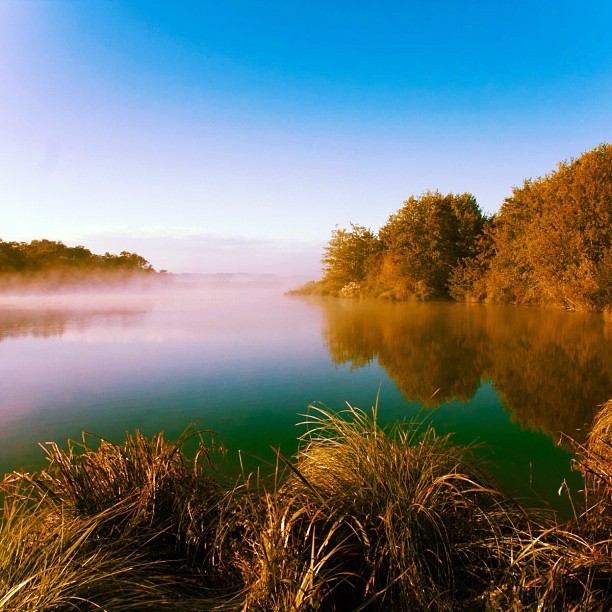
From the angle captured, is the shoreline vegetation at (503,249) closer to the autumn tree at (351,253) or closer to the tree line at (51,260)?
the autumn tree at (351,253)

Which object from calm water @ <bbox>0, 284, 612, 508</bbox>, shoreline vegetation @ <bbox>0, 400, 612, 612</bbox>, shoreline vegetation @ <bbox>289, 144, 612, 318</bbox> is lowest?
calm water @ <bbox>0, 284, 612, 508</bbox>

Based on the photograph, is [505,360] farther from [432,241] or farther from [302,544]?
[432,241]

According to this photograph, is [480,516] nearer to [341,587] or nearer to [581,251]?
[341,587]

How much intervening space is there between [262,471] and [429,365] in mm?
6389

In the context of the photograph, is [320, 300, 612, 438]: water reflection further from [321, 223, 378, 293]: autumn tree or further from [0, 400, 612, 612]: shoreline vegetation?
[321, 223, 378, 293]: autumn tree

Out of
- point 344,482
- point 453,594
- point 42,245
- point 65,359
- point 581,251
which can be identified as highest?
point 42,245

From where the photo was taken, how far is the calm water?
5.18 meters

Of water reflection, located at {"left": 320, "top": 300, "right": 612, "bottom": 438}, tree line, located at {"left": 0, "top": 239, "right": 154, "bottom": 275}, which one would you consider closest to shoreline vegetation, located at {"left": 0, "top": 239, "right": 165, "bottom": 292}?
tree line, located at {"left": 0, "top": 239, "right": 154, "bottom": 275}

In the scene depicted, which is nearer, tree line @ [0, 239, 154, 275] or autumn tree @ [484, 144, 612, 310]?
autumn tree @ [484, 144, 612, 310]

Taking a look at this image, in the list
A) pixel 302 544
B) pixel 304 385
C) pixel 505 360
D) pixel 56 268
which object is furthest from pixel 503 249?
Answer: pixel 56 268

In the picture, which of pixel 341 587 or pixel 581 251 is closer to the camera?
pixel 341 587

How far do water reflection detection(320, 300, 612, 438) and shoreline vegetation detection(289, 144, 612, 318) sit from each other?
351cm

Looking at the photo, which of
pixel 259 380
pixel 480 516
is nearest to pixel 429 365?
pixel 259 380

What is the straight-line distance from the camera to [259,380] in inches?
325
